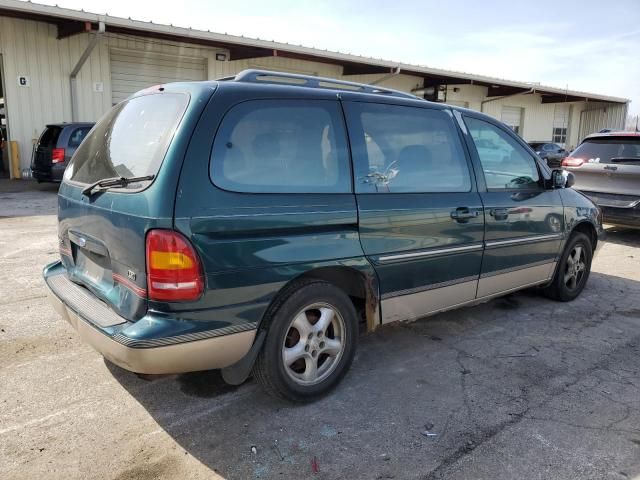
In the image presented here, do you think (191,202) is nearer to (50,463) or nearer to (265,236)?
(265,236)

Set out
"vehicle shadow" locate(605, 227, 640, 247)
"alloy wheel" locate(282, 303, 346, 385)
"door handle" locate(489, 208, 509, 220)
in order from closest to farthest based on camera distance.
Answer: "alloy wheel" locate(282, 303, 346, 385) → "door handle" locate(489, 208, 509, 220) → "vehicle shadow" locate(605, 227, 640, 247)

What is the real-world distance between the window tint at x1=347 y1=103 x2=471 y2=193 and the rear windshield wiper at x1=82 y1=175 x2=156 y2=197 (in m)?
1.25

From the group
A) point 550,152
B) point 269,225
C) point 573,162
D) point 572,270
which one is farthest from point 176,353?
point 550,152

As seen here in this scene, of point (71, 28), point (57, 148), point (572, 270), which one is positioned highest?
point (71, 28)

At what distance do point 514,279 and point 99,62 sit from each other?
14947 millimetres

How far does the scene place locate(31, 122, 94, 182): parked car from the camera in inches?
471

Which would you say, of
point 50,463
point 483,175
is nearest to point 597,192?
point 483,175

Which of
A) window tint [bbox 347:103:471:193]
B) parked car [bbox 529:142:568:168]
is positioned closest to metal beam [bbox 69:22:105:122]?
window tint [bbox 347:103:471:193]

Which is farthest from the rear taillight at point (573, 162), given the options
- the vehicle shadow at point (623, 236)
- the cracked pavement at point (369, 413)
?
the cracked pavement at point (369, 413)

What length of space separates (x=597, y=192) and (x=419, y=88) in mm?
16329

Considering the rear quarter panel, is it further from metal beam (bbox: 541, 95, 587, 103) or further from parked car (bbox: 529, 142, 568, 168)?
metal beam (bbox: 541, 95, 587, 103)

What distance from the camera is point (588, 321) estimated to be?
4.63 metres

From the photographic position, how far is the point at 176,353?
8.16 ft

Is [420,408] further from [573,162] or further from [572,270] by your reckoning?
[573,162]
